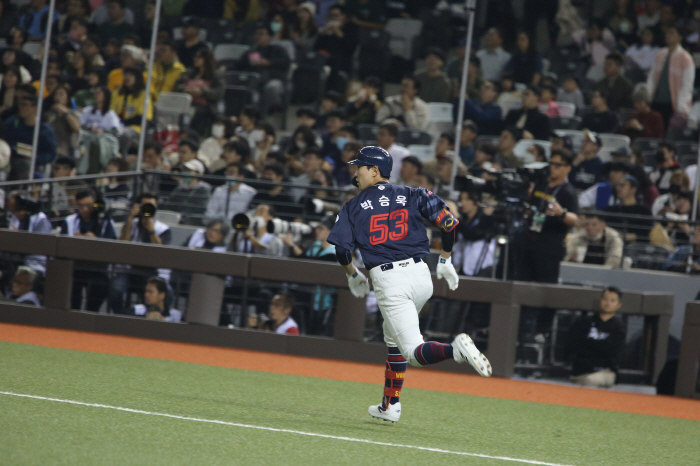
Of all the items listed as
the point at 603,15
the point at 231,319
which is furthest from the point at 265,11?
the point at 231,319

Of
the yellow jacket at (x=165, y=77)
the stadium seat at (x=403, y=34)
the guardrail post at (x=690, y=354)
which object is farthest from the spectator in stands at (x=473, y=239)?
the stadium seat at (x=403, y=34)

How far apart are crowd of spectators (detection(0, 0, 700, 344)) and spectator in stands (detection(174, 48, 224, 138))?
35mm

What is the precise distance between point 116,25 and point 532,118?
314 inches

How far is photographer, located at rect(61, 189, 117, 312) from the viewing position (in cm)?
972

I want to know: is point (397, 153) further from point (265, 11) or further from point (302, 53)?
point (265, 11)

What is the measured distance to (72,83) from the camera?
14.4 metres

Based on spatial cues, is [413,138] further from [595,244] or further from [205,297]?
[205,297]

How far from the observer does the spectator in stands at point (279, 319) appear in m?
9.45

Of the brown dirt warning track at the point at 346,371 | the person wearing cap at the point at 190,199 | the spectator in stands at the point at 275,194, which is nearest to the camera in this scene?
the brown dirt warning track at the point at 346,371

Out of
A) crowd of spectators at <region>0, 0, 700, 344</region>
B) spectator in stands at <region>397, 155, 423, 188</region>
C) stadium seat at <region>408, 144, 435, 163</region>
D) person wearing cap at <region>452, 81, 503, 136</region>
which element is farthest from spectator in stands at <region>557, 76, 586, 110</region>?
spectator in stands at <region>397, 155, 423, 188</region>

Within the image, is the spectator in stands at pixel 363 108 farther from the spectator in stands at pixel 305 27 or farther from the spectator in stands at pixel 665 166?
the spectator in stands at pixel 665 166

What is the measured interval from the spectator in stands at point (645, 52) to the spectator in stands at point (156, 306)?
8876 mm

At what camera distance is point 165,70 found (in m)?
14.3

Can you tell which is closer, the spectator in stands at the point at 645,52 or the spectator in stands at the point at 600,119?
the spectator in stands at the point at 600,119
